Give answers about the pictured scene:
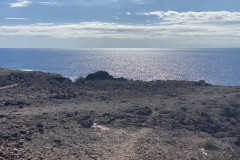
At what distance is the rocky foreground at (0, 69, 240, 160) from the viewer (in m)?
18.0

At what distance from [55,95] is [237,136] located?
20821mm

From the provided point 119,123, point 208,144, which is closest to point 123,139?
point 119,123

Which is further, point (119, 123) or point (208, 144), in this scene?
point (119, 123)

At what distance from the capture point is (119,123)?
78.7 feet

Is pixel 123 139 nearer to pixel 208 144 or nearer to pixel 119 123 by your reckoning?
pixel 119 123

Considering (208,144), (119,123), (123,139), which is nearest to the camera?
(208,144)

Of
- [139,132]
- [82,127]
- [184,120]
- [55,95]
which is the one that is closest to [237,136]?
[184,120]

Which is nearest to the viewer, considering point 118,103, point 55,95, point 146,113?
point 146,113

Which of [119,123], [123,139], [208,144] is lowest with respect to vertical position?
[208,144]

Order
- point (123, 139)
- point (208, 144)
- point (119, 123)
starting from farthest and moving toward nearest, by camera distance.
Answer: point (119, 123)
point (123, 139)
point (208, 144)

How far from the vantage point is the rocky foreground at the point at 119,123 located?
18.0 metres

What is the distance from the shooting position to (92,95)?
34.4 metres

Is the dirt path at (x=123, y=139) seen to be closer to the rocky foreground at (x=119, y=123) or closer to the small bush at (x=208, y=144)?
the rocky foreground at (x=119, y=123)

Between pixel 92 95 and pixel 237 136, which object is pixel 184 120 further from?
pixel 92 95
